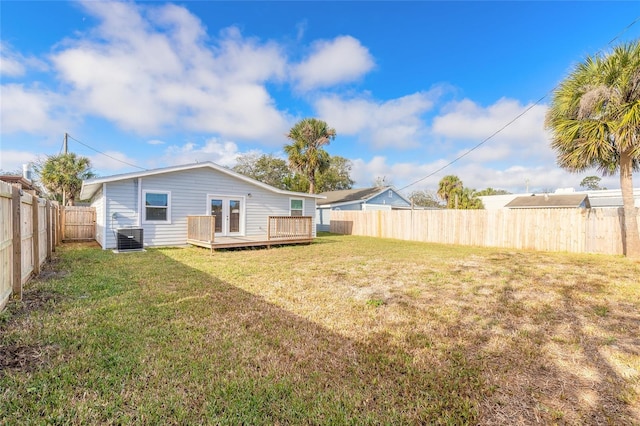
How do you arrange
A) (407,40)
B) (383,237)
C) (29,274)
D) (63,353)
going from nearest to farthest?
(63,353) < (29,274) < (407,40) < (383,237)

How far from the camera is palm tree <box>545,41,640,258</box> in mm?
7586

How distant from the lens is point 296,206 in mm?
15102

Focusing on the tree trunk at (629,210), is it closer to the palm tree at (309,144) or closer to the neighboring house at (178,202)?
the neighboring house at (178,202)

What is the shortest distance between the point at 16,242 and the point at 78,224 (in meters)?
12.5

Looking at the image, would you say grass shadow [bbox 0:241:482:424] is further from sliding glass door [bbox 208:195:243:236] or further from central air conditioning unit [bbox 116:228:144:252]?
sliding glass door [bbox 208:195:243:236]

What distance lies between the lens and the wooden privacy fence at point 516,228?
9.94 m

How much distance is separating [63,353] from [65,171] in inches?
793

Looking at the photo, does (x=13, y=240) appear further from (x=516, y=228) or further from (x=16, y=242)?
(x=516, y=228)

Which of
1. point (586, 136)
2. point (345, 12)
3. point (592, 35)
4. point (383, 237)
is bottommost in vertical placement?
point (383, 237)

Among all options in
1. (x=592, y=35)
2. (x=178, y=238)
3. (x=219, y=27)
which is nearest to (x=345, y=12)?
(x=219, y=27)

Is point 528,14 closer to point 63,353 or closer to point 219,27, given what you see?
point 219,27

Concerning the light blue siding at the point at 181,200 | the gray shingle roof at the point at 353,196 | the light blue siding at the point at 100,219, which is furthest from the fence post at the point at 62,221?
the gray shingle roof at the point at 353,196

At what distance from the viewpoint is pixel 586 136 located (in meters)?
8.18

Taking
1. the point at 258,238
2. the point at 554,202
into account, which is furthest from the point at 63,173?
the point at 554,202
